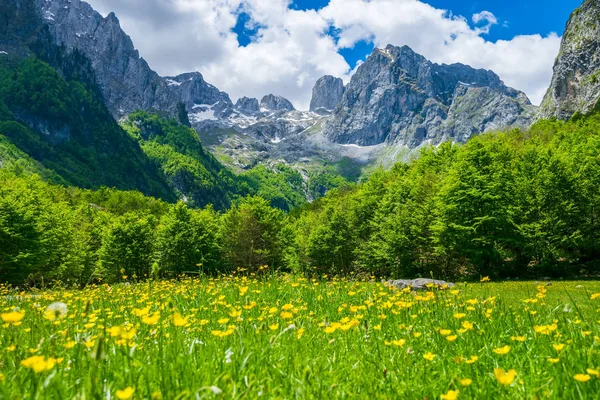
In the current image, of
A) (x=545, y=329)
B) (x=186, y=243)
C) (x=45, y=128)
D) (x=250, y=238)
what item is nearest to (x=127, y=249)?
(x=186, y=243)

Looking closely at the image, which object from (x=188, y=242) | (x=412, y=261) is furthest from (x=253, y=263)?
(x=412, y=261)

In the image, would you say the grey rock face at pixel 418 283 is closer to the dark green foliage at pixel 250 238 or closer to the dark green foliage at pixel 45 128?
the dark green foliage at pixel 250 238

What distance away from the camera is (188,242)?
53.5m

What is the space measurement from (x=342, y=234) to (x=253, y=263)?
13560 mm

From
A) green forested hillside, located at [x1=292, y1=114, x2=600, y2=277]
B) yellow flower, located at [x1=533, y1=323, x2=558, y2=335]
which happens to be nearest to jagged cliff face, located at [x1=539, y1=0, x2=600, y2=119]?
green forested hillside, located at [x1=292, y1=114, x2=600, y2=277]

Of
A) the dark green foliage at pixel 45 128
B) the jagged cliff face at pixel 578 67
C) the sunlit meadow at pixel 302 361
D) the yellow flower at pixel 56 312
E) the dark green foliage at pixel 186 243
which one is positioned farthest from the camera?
the dark green foliage at pixel 45 128

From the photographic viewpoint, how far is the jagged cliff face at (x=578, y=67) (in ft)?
390

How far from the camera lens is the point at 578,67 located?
417 ft

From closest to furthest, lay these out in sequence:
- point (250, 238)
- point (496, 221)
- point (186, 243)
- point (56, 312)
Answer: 1. point (56, 312)
2. point (496, 221)
3. point (186, 243)
4. point (250, 238)

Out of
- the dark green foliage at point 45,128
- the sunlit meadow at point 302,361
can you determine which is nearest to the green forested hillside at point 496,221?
the sunlit meadow at point 302,361

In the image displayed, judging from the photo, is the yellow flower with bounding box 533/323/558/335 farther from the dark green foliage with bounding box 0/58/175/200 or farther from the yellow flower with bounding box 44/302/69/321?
the dark green foliage with bounding box 0/58/175/200

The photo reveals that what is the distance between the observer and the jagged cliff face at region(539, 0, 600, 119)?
11900 cm

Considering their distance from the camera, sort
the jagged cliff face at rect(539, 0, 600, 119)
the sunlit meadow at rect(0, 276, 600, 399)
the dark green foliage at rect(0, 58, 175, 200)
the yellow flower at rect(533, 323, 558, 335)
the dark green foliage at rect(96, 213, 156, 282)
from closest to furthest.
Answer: the sunlit meadow at rect(0, 276, 600, 399) → the yellow flower at rect(533, 323, 558, 335) → the dark green foliage at rect(96, 213, 156, 282) → the jagged cliff face at rect(539, 0, 600, 119) → the dark green foliage at rect(0, 58, 175, 200)

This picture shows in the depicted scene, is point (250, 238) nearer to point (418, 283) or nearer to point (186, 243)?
point (186, 243)
